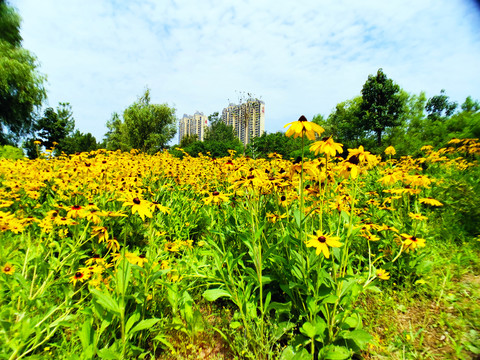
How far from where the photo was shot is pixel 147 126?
98.6ft

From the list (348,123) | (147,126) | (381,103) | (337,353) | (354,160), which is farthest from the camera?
(348,123)

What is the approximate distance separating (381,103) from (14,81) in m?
31.0

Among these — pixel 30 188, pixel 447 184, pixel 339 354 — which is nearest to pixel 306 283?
pixel 339 354

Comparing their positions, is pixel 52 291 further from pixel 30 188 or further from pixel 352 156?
pixel 352 156

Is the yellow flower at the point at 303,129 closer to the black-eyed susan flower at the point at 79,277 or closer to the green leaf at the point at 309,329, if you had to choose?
the green leaf at the point at 309,329

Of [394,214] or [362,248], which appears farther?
[394,214]

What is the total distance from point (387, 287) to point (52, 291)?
9.23 ft

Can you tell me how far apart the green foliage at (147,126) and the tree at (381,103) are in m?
24.7

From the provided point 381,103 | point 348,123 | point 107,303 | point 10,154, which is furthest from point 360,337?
point 348,123

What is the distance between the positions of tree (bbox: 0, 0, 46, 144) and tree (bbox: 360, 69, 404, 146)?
93.9ft

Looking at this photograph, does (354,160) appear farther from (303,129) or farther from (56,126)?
(56,126)

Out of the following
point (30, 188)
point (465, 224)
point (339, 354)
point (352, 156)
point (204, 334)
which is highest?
point (352, 156)

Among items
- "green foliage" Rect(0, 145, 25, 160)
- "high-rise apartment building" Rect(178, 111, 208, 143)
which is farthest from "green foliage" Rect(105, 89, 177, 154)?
"high-rise apartment building" Rect(178, 111, 208, 143)

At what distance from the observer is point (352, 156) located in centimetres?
157
